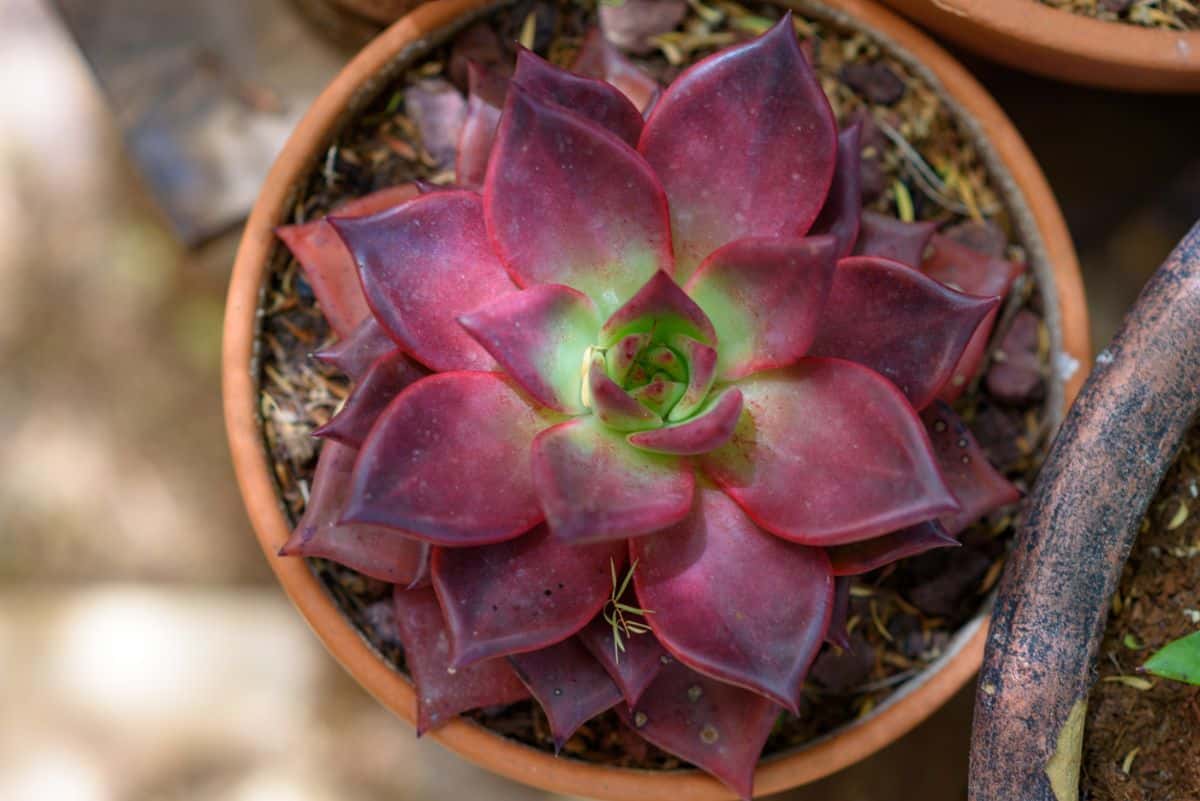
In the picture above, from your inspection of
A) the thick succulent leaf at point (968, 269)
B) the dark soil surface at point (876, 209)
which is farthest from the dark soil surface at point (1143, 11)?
the thick succulent leaf at point (968, 269)

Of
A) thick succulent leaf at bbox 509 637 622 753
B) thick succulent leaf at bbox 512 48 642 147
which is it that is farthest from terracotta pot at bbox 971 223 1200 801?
thick succulent leaf at bbox 512 48 642 147

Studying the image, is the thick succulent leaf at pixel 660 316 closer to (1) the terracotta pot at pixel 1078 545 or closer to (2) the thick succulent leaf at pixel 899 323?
(2) the thick succulent leaf at pixel 899 323

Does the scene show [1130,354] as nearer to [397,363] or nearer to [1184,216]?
[397,363]

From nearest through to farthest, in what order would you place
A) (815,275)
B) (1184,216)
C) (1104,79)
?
(815,275) < (1104,79) < (1184,216)

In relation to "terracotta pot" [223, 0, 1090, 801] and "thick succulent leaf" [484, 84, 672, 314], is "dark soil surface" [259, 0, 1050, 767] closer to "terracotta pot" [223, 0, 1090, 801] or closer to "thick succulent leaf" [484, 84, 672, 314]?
"terracotta pot" [223, 0, 1090, 801]

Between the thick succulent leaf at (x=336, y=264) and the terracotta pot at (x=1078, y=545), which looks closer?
the terracotta pot at (x=1078, y=545)

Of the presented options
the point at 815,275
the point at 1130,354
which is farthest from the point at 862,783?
the point at 815,275
